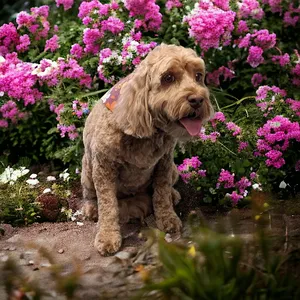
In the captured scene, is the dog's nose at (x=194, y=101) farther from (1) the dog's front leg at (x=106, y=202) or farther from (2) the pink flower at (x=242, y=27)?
(2) the pink flower at (x=242, y=27)

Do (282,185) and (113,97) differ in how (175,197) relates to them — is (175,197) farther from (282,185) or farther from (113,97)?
(113,97)

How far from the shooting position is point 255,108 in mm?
4953

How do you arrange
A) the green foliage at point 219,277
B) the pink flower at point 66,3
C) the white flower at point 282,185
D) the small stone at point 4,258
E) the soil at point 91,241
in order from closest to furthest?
the green foliage at point 219,277 < the soil at point 91,241 < the small stone at point 4,258 < the white flower at point 282,185 < the pink flower at point 66,3

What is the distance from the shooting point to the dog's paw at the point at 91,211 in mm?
4410

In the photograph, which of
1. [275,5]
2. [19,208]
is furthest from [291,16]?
[19,208]

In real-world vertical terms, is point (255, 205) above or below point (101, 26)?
above

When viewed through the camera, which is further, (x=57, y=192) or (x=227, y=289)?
(x=57, y=192)

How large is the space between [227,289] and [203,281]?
0.31 feet

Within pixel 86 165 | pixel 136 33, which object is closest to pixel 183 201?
pixel 86 165

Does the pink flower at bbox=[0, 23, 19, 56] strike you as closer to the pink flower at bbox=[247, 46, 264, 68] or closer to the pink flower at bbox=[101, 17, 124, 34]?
the pink flower at bbox=[101, 17, 124, 34]

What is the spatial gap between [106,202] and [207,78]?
2.10 m

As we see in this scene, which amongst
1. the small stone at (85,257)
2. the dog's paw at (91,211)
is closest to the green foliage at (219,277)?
the small stone at (85,257)

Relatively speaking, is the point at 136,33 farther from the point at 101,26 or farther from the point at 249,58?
the point at 249,58

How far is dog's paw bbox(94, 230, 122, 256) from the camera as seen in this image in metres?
3.79
